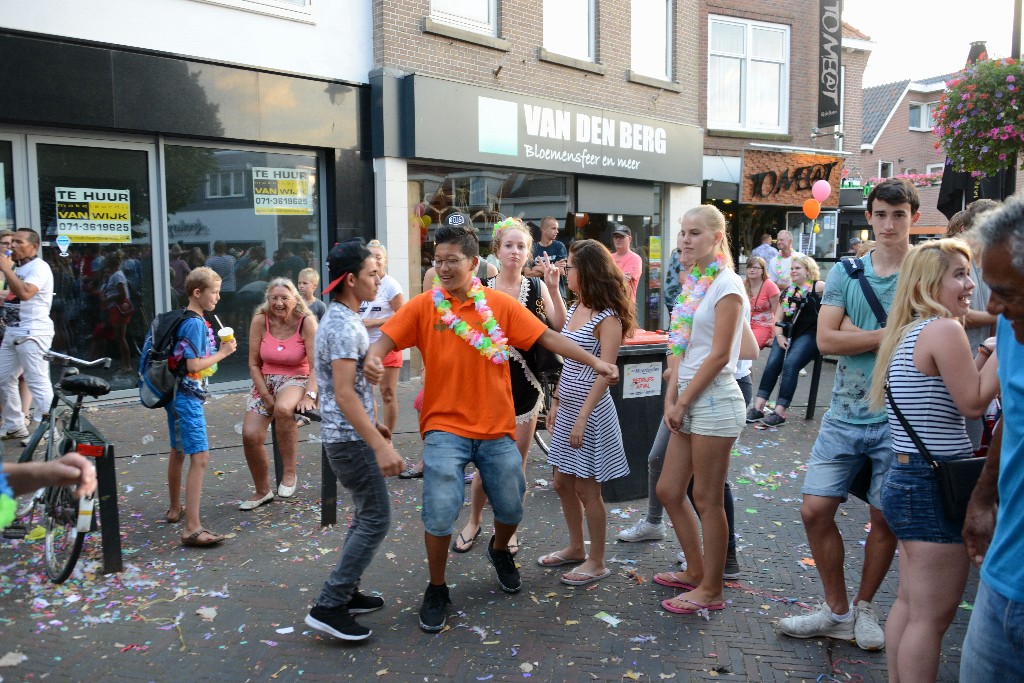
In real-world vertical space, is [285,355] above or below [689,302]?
below

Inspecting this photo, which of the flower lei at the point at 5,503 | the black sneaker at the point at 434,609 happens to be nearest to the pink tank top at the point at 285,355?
the black sneaker at the point at 434,609

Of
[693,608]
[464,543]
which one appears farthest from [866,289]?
[464,543]

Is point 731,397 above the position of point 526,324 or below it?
below

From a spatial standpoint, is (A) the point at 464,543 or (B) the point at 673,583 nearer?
(B) the point at 673,583

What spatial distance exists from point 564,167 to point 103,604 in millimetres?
11114

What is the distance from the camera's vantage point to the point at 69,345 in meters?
9.20

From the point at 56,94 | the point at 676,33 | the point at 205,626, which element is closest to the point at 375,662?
the point at 205,626

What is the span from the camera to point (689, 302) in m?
4.48

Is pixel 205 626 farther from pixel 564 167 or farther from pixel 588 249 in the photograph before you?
pixel 564 167

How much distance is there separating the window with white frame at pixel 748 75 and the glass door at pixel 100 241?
13390mm

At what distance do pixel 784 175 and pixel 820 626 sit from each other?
684 inches

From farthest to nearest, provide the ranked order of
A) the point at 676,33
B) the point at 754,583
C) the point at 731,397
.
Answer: the point at 676,33, the point at 754,583, the point at 731,397

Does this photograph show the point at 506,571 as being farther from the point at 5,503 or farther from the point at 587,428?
the point at 5,503

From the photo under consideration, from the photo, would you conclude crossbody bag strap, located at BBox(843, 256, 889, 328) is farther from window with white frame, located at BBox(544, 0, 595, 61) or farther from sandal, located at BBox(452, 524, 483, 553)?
window with white frame, located at BBox(544, 0, 595, 61)
